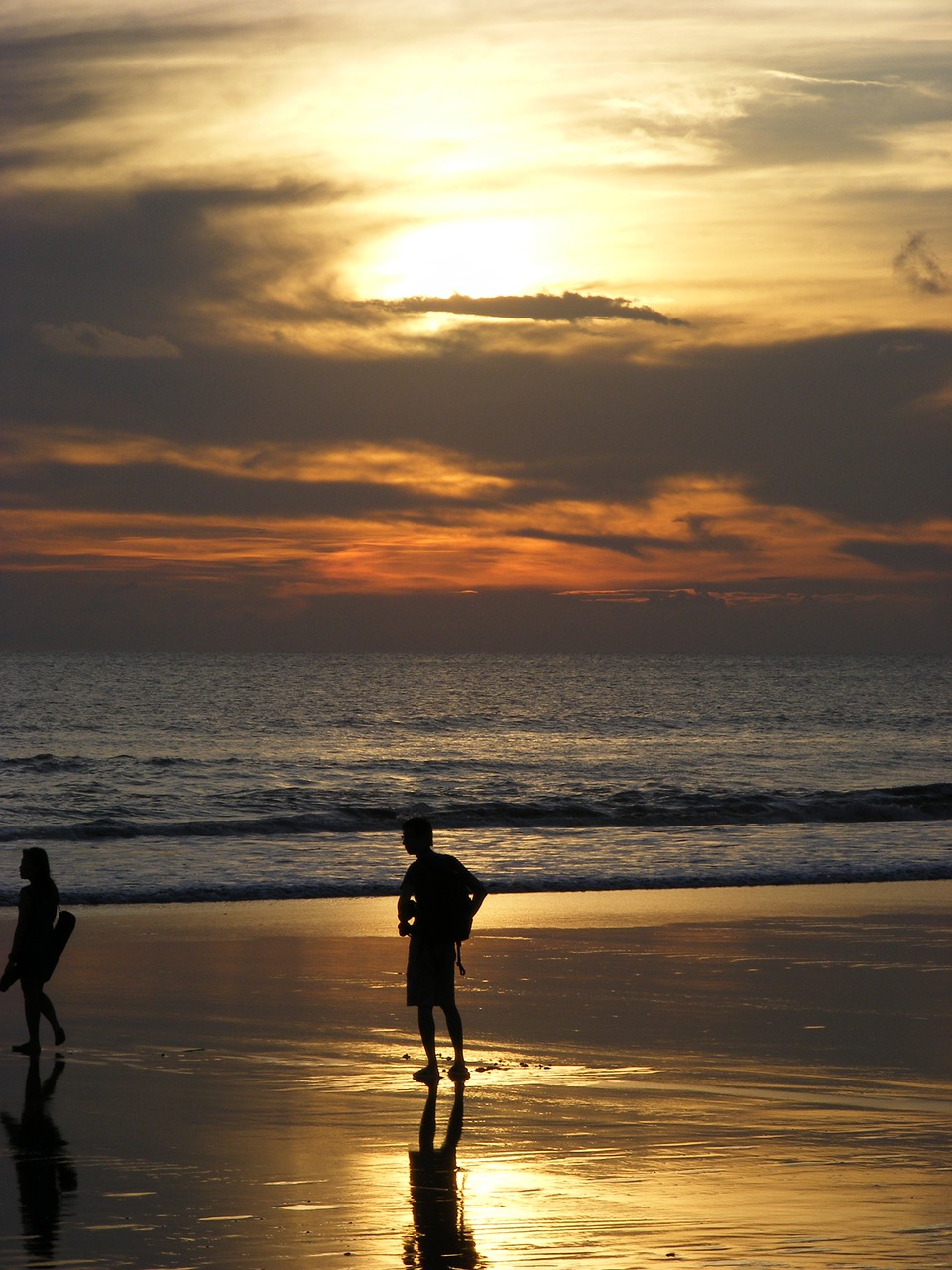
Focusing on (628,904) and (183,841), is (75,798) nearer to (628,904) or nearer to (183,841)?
(183,841)

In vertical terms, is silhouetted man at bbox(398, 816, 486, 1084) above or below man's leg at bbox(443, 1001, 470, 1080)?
above

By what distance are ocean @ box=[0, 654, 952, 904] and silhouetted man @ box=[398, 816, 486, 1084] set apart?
11.4 metres

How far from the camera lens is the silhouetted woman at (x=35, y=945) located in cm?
1077

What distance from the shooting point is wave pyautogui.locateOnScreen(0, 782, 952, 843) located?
99.9 ft

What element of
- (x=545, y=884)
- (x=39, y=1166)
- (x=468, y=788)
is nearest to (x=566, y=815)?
(x=468, y=788)

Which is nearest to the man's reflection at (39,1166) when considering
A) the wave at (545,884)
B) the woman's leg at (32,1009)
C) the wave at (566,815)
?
the woman's leg at (32,1009)

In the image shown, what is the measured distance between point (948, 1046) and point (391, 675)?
130m

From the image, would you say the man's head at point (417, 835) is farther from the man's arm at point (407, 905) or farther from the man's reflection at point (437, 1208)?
the man's reflection at point (437, 1208)

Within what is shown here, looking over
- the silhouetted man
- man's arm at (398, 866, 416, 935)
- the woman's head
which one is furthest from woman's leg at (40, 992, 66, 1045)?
man's arm at (398, 866, 416, 935)

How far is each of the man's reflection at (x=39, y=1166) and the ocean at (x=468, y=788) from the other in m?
11.4

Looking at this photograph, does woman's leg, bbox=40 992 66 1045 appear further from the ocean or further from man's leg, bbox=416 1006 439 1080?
the ocean

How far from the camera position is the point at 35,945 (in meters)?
10.8

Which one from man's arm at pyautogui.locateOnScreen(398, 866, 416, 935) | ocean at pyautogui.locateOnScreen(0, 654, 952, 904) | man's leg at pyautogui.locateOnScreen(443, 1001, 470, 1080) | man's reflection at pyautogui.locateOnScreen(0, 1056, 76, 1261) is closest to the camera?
man's reflection at pyautogui.locateOnScreen(0, 1056, 76, 1261)

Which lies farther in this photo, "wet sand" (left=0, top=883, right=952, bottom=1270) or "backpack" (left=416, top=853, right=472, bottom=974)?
"backpack" (left=416, top=853, right=472, bottom=974)
